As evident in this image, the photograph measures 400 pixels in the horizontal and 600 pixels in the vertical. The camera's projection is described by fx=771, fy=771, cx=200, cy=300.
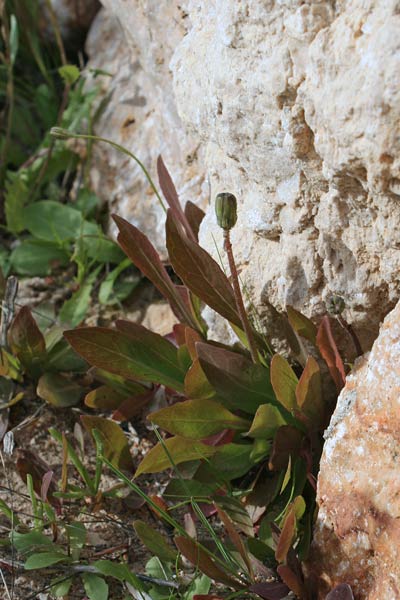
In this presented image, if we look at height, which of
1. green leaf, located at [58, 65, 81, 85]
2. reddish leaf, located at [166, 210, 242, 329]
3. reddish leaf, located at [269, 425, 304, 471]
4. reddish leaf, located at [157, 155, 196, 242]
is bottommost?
reddish leaf, located at [269, 425, 304, 471]

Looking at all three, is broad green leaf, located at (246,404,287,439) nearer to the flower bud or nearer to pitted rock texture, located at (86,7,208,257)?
the flower bud

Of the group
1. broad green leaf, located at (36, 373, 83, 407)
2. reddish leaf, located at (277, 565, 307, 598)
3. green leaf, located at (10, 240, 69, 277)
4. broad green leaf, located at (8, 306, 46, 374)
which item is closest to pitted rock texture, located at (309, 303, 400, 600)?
reddish leaf, located at (277, 565, 307, 598)

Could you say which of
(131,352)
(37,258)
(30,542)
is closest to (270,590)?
(30,542)

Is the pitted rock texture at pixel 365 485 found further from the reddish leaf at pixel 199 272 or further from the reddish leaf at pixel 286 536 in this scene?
the reddish leaf at pixel 199 272

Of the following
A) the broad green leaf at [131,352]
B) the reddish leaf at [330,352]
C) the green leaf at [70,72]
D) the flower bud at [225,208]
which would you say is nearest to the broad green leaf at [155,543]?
the broad green leaf at [131,352]

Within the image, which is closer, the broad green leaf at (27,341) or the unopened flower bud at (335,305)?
the unopened flower bud at (335,305)

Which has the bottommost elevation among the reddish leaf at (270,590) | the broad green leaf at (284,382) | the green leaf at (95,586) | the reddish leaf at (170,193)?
the reddish leaf at (270,590)

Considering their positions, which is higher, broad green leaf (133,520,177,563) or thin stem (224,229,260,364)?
thin stem (224,229,260,364)

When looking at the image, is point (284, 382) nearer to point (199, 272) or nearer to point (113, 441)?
point (199, 272)
